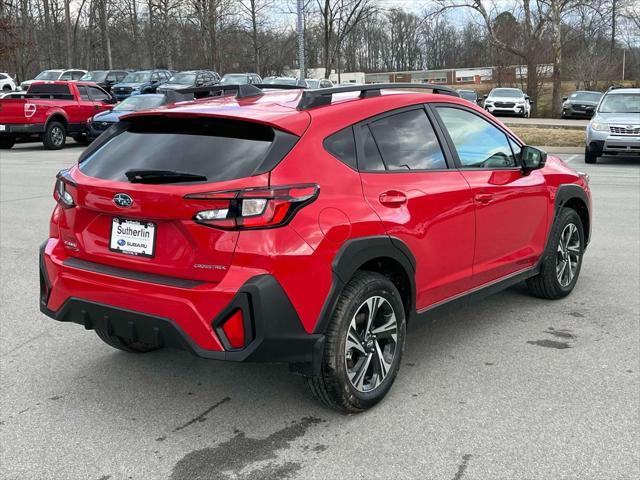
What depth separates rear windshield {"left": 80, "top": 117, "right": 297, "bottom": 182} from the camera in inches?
129

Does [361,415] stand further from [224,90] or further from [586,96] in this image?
[586,96]

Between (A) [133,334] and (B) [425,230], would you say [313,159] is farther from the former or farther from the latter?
(A) [133,334]

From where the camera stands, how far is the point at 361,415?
3625 millimetres

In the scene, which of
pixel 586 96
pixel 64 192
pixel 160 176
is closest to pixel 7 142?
pixel 64 192

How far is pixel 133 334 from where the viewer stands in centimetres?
334

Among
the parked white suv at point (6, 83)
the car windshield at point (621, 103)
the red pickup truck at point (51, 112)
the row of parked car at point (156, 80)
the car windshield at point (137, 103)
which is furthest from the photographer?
the parked white suv at point (6, 83)

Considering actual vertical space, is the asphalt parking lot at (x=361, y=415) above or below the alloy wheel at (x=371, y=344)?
below

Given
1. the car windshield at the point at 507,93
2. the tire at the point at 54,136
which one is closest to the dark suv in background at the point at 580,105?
the car windshield at the point at 507,93

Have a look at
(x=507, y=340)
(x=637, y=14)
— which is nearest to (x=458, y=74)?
(x=637, y=14)

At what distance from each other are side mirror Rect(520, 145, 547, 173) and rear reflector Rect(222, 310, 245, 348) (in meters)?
2.67

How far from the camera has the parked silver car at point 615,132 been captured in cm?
1588

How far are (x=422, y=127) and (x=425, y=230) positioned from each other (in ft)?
2.28

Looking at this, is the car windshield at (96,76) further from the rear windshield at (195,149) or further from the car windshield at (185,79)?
the rear windshield at (195,149)

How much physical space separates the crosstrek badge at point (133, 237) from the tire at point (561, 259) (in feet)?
10.5
